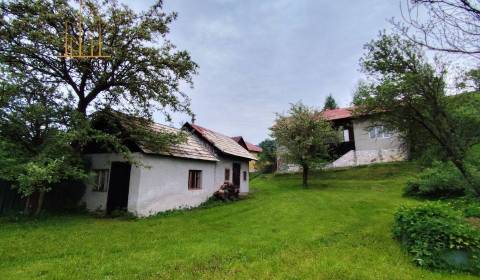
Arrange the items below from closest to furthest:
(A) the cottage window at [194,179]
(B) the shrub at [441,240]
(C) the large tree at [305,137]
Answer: (B) the shrub at [441,240] → (A) the cottage window at [194,179] → (C) the large tree at [305,137]

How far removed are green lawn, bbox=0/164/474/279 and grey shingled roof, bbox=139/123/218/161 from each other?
11.2 feet

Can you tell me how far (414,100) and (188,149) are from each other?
1167 cm

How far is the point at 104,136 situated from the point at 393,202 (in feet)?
45.6

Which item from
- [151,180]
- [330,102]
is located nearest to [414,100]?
[151,180]

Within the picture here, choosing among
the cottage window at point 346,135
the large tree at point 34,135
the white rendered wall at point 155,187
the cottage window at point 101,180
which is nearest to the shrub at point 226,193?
the white rendered wall at point 155,187

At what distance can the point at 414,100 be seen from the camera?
8711 millimetres

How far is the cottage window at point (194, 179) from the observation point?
16098 mm

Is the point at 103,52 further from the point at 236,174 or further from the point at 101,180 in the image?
the point at 236,174

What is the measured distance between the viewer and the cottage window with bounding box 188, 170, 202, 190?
16098mm

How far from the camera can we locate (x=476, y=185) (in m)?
8.97

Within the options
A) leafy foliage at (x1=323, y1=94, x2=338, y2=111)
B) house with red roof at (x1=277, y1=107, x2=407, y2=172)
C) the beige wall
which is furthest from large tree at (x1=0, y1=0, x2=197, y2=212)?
leafy foliage at (x1=323, y1=94, x2=338, y2=111)

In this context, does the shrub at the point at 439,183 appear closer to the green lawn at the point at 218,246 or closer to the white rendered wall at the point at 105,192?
the green lawn at the point at 218,246

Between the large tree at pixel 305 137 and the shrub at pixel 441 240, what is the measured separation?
14.7 meters

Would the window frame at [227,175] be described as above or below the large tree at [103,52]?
below
